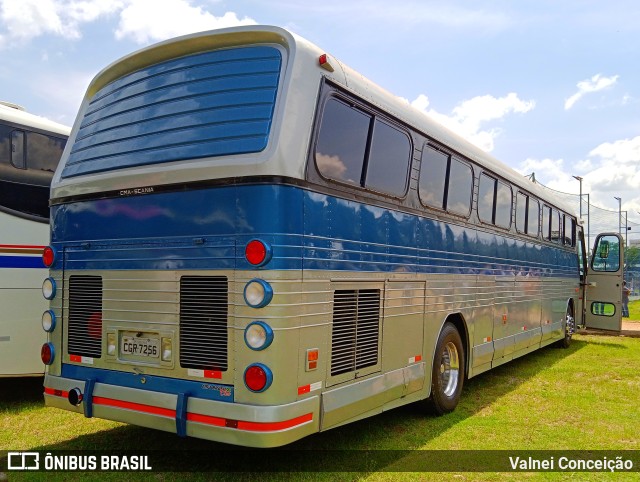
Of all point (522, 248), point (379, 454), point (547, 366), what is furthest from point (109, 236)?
point (547, 366)

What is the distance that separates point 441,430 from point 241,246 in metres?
3.18

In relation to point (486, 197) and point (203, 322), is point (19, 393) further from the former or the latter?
point (486, 197)

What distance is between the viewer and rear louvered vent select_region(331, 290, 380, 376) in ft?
15.4

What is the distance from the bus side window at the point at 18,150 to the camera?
7066mm

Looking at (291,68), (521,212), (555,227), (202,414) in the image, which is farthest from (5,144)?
(555,227)

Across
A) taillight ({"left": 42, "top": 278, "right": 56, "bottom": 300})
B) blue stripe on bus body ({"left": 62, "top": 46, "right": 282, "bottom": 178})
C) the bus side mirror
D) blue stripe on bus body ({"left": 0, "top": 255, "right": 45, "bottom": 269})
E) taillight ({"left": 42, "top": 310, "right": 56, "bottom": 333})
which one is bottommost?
taillight ({"left": 42, "top": 310, "right": 56, "bottom": 333})

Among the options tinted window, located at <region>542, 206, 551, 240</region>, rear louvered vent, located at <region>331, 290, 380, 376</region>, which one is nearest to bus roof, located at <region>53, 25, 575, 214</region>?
rear louvered vent, located at <region>331, 290, 380, 376</region>

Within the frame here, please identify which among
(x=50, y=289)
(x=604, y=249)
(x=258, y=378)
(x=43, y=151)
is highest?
(x=43, y=151)

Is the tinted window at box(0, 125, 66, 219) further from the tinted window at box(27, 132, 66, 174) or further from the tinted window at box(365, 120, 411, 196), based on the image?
the tinted window at box(365, 120, 411, 196)

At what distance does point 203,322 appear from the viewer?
4422 millimetres

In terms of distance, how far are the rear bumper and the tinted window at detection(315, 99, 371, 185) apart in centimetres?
175

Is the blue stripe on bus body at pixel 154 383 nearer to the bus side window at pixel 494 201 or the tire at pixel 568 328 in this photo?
the bus side window at pixel 494 201

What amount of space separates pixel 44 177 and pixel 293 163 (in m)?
4.45

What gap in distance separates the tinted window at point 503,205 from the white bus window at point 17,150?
19.7 feet
